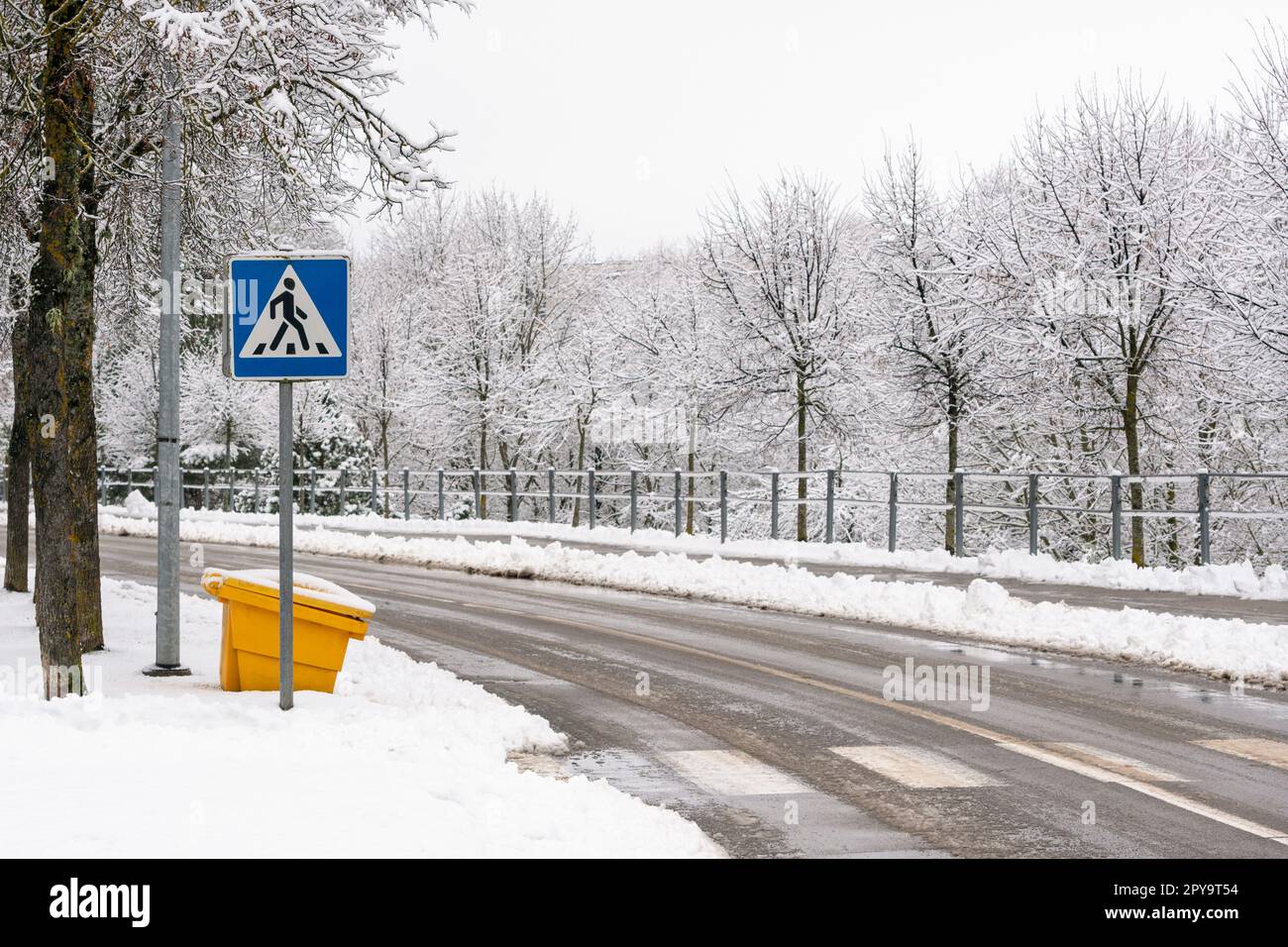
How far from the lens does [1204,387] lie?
30953 millimetres

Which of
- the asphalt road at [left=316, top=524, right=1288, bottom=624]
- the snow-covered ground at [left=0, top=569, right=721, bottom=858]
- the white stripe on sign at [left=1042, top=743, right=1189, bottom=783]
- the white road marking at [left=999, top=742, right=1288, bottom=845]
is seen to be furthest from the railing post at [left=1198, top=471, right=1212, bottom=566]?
the snow-covered ground at [left=0, top=569, right=721, bottom=858]

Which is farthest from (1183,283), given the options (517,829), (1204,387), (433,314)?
(433,314)

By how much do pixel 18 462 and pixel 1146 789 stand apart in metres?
14.9

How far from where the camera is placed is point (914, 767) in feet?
26.0

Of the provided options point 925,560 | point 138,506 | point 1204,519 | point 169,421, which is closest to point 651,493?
point 138,506

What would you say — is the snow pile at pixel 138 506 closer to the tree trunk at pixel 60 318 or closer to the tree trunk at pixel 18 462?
the tree trunk at pixel 18 462

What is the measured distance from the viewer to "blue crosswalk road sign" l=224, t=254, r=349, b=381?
8.30 m

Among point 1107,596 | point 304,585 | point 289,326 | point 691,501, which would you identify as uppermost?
point 289,326

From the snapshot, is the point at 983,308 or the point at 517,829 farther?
the point at 983,308

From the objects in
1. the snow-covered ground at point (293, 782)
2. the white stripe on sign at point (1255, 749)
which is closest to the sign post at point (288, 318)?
the snow-covered ground at point (293, 782)

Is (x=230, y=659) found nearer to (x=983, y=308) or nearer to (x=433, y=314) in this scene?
(x=983, y=308)

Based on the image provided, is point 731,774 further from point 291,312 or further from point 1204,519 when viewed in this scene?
point 1204,519

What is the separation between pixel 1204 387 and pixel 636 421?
1922 cm

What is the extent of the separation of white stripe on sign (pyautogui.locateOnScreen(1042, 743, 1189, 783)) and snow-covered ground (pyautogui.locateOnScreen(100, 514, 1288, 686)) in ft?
11.1
